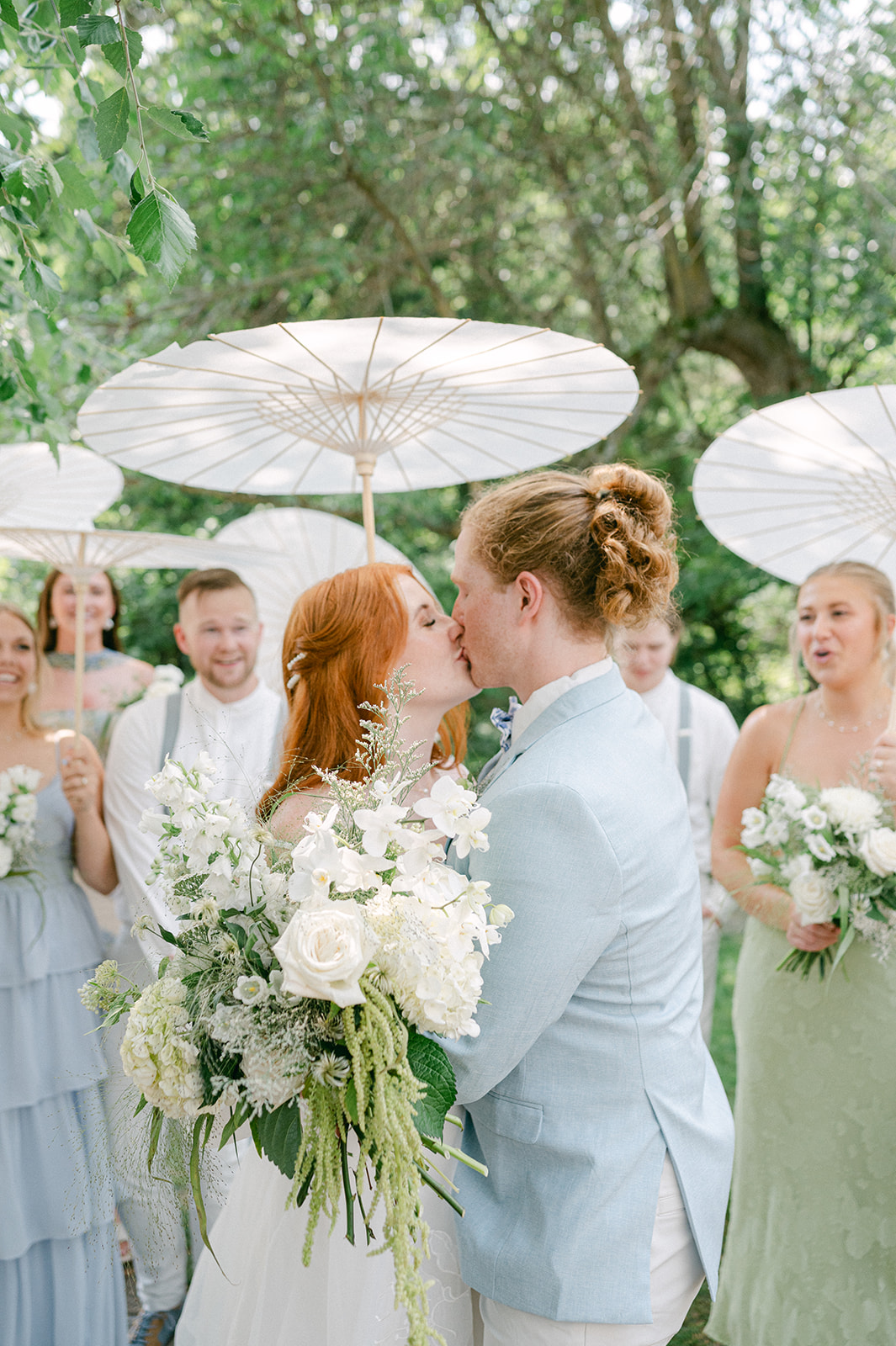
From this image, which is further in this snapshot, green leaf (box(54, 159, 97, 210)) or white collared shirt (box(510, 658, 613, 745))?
green leaf (box(54, 159, 97, 210))

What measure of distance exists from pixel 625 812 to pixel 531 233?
9.16 metres

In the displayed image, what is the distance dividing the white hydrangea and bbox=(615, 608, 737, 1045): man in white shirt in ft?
11.3

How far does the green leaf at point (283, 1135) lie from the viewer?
154cm

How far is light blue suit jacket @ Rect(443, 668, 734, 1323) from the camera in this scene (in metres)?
1.75

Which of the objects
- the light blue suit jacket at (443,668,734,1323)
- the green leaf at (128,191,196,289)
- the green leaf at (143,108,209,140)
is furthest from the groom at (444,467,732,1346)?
the green leaf at (143,108,209,140)

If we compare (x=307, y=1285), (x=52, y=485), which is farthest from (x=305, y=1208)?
(x=52, y=485)

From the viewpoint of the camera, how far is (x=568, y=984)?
5.80 ft

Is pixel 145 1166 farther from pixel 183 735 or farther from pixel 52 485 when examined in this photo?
pixel 52 485

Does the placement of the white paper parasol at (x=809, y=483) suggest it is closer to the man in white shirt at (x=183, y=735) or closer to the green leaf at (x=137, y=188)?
the man in white shirt at (x=183, y=735)

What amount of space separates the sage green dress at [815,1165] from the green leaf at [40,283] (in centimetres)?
284

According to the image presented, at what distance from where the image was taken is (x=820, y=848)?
316cm

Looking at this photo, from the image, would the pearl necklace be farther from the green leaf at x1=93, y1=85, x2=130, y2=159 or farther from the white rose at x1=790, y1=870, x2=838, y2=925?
the green leaf at x1=93, y1=85, x2=130, y2=159

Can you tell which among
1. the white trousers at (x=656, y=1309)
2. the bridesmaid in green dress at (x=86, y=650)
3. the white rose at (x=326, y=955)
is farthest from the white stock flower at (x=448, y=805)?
the bridesmaid in green dress at (x=86, y=650)

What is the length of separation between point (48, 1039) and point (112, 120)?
9.92ft
